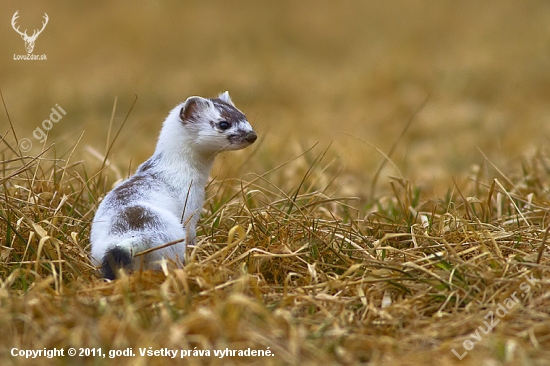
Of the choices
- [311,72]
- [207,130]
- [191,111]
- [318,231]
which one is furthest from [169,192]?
[311,72]

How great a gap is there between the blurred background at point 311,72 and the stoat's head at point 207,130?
3443 millimetres

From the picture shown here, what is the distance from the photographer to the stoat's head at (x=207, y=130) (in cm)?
451

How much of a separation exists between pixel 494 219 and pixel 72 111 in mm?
8719

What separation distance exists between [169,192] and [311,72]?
33.2ft

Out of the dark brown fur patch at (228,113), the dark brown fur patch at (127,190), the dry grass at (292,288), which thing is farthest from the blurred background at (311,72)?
the dark brown fur patch at (127,190)

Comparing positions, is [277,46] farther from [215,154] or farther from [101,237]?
[101,237]

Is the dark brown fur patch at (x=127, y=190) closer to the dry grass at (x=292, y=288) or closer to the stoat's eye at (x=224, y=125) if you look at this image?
the dry grass at (x=292, y=288)

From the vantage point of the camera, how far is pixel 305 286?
376 centimetres

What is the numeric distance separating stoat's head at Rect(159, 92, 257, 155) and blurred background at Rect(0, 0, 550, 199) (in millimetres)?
3443

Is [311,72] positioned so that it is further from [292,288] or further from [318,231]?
[292,288]

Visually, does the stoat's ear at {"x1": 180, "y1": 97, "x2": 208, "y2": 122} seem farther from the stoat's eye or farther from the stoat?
the stoat's eye

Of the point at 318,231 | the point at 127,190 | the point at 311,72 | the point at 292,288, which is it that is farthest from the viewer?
the point at 311,72

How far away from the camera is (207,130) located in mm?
4516

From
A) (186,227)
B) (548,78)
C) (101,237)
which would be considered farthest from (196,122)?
(548,78)
